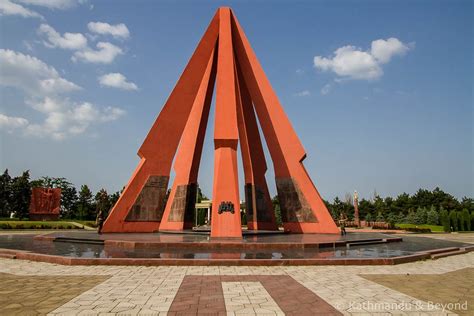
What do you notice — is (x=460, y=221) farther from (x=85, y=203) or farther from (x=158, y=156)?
(x=85, y=203)

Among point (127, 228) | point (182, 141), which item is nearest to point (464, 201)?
point (182, 141)

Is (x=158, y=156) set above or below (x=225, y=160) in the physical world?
above

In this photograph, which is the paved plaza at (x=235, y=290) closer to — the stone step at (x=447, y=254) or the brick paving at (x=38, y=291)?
the brick paving at (x=38, y=291)

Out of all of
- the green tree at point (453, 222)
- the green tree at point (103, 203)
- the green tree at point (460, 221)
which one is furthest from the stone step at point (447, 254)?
the green tree at point (103, 203)

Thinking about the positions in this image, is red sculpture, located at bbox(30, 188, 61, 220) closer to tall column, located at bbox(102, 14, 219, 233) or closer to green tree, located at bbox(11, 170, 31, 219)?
green tree, located at bbox(11, 170, 31, 219)

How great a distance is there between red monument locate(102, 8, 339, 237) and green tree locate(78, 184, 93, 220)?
45036 millimetres

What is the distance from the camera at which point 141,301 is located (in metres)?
4.66

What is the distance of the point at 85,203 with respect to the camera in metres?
59.4

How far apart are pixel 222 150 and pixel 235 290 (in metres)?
9.67

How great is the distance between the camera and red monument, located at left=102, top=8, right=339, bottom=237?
16.1 meters

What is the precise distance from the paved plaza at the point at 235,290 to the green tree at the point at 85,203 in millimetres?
54202

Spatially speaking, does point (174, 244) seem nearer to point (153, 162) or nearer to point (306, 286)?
point (306, 286)

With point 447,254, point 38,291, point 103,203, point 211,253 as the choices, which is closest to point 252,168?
point 211,253

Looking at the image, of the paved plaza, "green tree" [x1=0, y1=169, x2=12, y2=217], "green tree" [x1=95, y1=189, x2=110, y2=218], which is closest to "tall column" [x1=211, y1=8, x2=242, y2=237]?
the paved plaza
